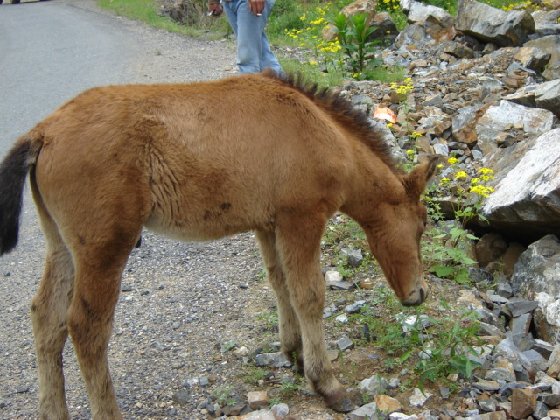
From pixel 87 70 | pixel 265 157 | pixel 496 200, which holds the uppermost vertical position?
pixel 265 157

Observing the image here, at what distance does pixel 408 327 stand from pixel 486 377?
0.69 meters

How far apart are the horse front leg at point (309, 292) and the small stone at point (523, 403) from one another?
3.58 feet

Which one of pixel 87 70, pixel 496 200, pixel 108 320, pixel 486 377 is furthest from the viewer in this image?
pixel 87 70

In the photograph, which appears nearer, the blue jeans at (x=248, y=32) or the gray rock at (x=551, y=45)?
the blue jeans at (x=248, y=32)

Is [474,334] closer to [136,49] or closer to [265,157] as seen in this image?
[265,157]

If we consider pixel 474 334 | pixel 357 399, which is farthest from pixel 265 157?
pixel 474 334

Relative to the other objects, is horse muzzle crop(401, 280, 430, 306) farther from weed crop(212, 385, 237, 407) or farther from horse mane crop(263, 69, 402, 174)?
weed crop(212, 385, 237, 407)

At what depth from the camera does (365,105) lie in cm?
1004

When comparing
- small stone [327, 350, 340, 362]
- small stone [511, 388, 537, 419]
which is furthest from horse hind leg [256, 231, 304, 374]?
small stone [511, 388, 537, 419]

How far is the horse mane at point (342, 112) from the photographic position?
211 inches

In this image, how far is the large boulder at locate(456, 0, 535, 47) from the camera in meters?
12.7

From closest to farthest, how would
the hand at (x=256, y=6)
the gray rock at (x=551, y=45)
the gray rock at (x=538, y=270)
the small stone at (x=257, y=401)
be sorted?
the small stone at (x=257, y=401) < the gray rock at (x=538, y=270) < the hand at (x=256, y=6) < the gray rock at (x=551, y=45)

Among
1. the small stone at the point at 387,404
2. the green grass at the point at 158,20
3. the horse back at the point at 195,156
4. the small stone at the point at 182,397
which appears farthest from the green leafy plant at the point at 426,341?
the green grass at the point at 158,20

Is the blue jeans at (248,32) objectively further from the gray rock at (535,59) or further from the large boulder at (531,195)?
the gray rock at (535,59)
